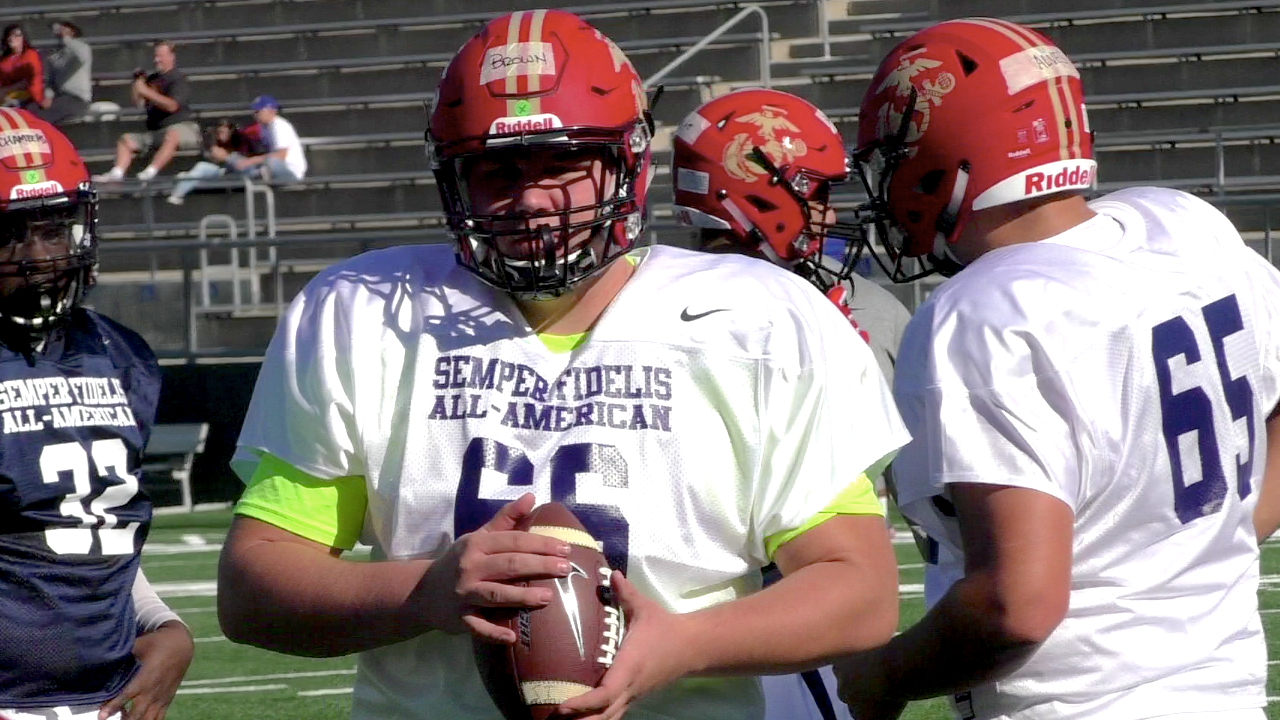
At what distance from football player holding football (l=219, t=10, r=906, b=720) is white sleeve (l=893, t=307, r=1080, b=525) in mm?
155

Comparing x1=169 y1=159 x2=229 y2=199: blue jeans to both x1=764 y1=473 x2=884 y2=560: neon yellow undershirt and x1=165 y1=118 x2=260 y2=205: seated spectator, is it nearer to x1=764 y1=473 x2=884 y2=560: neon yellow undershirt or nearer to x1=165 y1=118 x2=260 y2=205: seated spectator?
x1=165 y1=118 x2=260 y2=205: seated spectator

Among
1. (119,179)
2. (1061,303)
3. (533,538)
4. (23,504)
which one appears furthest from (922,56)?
(119,179)

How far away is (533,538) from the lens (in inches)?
67.5

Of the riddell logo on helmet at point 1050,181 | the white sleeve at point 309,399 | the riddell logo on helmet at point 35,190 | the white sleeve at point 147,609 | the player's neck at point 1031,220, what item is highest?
the riddell logo on helmet at point 35,190

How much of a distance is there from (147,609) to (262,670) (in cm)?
290

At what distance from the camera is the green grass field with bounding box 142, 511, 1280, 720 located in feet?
18.0

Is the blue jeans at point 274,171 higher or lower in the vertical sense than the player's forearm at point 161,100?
lower

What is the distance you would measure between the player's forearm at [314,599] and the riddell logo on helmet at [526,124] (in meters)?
0.49

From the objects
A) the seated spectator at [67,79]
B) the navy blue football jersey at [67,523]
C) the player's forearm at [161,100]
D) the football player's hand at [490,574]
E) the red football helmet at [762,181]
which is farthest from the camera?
the seated spectator at [67,79]

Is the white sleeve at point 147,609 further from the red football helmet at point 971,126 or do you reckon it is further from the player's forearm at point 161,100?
the player's forearm at point 161,100

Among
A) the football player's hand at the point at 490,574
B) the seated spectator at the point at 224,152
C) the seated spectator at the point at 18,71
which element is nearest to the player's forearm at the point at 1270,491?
the football player's hand at the point at 490,574

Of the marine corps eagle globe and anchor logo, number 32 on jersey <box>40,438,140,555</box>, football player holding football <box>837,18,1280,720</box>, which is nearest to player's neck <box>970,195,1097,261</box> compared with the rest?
football player holding football <box>837,18,1280,720</box>

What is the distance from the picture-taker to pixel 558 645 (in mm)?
1754

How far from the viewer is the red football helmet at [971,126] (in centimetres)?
236
